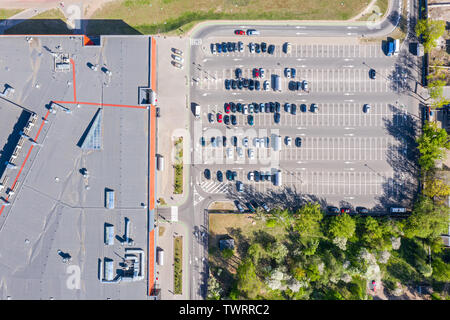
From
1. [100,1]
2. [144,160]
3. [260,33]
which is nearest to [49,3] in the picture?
[100,1]

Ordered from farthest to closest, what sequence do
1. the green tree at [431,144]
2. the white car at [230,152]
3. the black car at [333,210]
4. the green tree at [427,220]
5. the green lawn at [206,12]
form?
1. the green lawn at [206,12]
2. the white car at [230,152]
3. the black car at [333,210]
4. the green tree at [431,144]
5. the green tree at [427,220]

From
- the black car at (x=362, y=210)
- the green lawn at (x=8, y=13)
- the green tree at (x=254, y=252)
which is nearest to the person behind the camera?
the green tree at (x=254, y=252)

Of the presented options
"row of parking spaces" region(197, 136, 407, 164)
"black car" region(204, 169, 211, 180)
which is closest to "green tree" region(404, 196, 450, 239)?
"row of parking spaces" region(197, 136, 407, 164)

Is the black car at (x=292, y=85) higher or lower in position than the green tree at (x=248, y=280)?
higher

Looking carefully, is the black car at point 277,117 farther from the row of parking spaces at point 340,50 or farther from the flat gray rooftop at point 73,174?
the flat gray rooftop at point 73,174

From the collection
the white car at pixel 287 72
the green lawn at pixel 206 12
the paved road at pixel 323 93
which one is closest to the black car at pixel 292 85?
the white car at pixel 287 72

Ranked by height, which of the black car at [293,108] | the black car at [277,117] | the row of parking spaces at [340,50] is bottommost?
the black car at [277,117]

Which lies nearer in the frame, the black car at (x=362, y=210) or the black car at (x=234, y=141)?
the black car at (x=362, y=210)

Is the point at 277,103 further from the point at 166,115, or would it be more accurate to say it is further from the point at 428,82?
the point at 428,82

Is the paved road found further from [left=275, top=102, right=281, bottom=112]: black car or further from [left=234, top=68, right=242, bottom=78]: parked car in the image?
[left=275, top=102, right=281, bottom=112]: black car
